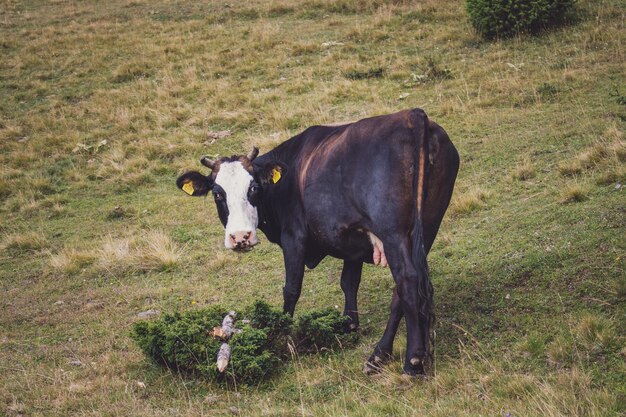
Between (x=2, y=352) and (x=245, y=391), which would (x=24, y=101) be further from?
(x=245, y=391)

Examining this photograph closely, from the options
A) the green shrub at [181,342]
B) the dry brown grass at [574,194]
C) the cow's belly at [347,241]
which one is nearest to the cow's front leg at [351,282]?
the cow's belly at [347,241]

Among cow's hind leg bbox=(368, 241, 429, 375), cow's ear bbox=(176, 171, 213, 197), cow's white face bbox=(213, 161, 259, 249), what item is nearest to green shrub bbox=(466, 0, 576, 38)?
cow's ear bbox=(176, 171, 213, 197)

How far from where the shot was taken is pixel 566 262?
25.2ft

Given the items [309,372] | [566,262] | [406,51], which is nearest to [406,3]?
[406,51]

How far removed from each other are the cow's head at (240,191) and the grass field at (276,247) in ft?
4.94

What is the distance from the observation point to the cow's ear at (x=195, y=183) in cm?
848

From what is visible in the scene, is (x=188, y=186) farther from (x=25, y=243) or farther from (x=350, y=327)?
(x=25, y=243)

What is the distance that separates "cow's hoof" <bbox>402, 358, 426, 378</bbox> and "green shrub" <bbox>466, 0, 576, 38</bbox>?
13.9 m

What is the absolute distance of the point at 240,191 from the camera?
313 inches

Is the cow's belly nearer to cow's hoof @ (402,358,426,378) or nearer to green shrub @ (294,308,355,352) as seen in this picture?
green shrub @ (294,308,355,352)

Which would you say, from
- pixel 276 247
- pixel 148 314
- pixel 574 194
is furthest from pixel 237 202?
pixel 574 194

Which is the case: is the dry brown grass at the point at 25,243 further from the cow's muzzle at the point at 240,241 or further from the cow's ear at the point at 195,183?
the cow's muzzle at the point at 240,241

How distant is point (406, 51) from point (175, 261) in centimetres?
1089

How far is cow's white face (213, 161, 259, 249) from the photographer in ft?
25.1
